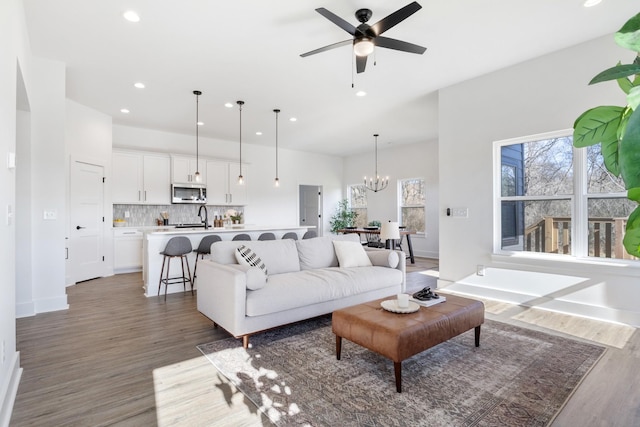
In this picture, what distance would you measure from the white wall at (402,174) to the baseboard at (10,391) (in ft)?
24.7

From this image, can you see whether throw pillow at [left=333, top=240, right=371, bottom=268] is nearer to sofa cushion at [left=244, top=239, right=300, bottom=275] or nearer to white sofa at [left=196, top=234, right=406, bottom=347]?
white sofa at [left=196, top=234, right=406, bottom=347]

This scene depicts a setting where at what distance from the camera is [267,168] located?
28.7 feet

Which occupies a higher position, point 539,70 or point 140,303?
point 539,70

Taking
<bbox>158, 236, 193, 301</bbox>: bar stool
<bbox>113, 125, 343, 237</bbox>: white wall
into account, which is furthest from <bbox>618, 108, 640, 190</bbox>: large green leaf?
<bbox>113, 125, 343, 237</bbox>: white wall

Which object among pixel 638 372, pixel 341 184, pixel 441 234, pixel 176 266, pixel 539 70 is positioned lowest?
pixel 638 372

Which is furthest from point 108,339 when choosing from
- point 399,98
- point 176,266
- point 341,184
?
point 341,184

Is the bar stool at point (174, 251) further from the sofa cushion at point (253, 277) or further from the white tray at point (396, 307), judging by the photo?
the white tray at point (396, 307)

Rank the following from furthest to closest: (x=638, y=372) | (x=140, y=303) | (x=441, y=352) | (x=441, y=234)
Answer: (x=441, y=234) → (x=140, y=303) → (x=441, y=352) → (x=638, y=372)

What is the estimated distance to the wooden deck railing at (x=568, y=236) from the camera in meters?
3.46

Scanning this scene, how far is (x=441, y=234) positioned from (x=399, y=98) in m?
2.28

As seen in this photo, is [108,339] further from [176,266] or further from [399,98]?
[399,98]

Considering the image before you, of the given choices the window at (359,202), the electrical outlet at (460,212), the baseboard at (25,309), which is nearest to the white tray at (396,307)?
the electrical outlet at (460,212)

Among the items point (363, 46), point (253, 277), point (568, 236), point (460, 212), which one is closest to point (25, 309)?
point (253, 277)

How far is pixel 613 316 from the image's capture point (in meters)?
3.38
